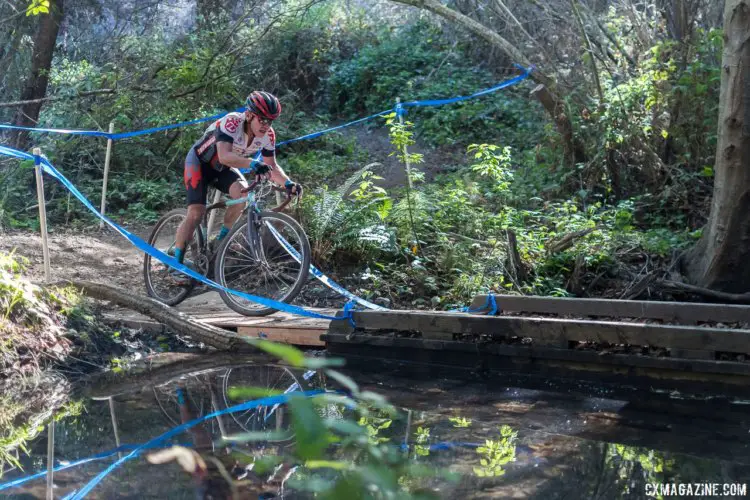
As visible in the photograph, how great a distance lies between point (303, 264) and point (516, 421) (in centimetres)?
286

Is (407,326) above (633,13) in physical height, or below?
below

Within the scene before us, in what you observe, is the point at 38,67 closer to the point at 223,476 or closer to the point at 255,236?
the point at 255,236

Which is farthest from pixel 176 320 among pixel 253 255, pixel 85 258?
pixel 85 258

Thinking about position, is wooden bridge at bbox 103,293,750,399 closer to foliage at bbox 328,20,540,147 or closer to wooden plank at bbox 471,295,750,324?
wooden plank at bbox 471,295,750,324

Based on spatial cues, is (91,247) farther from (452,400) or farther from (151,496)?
(151,496)

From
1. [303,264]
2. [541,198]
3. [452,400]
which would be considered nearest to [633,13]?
[541,198]

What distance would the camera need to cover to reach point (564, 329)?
6203 millimetres

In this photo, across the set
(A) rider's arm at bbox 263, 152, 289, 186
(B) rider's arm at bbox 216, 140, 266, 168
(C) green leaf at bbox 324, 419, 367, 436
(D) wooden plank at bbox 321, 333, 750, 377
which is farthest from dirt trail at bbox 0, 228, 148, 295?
(C) green leaf at bbox 324, 419, 367, 436

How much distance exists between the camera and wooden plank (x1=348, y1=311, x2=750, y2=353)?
5574mm

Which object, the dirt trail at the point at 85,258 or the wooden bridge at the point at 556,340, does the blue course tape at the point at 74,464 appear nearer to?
the wooden bridge at the point at 556,340

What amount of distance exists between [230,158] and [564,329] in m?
3.18

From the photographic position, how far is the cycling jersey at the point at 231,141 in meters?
7.41

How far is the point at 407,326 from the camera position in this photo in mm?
6957

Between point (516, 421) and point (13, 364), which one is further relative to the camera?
point (13, 364)
